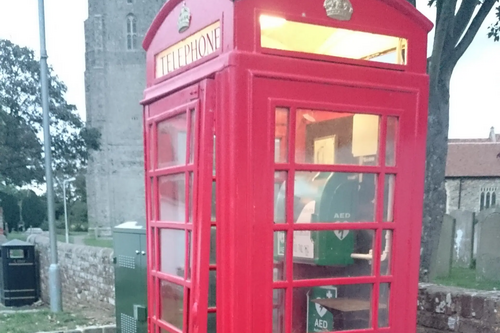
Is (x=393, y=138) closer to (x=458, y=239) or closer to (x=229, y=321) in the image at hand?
(x=229, y=321)

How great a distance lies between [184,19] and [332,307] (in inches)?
67.6

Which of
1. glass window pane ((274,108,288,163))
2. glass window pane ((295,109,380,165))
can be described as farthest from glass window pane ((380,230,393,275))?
glass window pane ((274,108,288,163))

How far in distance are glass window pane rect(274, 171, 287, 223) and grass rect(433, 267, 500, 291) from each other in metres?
6.18

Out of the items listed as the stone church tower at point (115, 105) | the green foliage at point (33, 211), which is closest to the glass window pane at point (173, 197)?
the stone church tower at point (115, 105)

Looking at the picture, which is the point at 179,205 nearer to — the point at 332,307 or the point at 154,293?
the point at 154,293

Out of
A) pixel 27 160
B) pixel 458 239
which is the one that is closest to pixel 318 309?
pixel 458 239

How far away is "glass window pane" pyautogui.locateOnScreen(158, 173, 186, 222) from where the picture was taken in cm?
257

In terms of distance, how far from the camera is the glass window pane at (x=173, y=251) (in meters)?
2.61

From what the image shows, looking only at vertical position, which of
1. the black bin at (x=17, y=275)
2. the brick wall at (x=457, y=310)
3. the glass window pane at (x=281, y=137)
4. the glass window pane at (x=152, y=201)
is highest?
the glass window pane at (x=281, y=137)

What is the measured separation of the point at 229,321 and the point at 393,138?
3.97 feet

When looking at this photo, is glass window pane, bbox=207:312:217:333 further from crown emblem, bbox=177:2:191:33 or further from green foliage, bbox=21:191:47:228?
green foliage, bbox=21:191:47:228

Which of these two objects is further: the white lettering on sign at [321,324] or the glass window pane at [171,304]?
the glass window pane at [171,304]

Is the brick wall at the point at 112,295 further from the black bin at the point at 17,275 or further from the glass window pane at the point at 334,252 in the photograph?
the glass window pane at the point at 334,252

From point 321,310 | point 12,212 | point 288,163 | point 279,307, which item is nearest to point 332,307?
point 321,310
